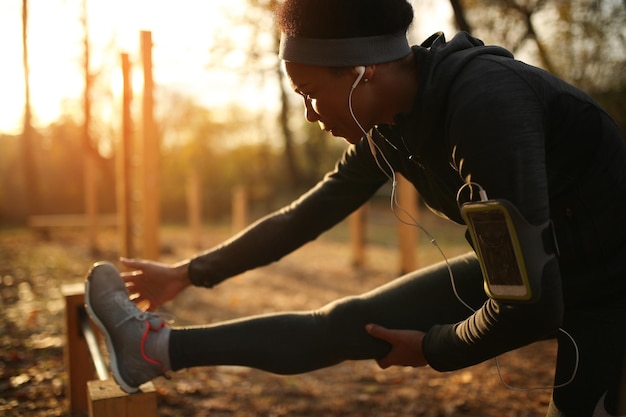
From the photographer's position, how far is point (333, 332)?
6.59ft

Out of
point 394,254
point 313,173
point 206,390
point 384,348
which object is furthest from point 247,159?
point 384,348

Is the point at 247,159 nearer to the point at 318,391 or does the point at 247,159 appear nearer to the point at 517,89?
the point at 318,391

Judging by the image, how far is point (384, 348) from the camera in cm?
197

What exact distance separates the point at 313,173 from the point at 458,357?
2070 centimetres

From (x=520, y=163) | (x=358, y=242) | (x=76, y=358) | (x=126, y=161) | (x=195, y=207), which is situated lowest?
(x=358, y=242)

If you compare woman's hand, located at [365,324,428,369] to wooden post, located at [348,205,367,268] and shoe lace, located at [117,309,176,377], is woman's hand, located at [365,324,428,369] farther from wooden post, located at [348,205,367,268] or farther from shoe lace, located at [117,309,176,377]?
wooden post, located at [348,205,367,268]

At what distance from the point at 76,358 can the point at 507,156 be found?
2314 mm

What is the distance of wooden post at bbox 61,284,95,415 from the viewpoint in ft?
9.36

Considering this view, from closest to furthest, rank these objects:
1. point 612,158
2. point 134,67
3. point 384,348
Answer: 1. point 612,158
2. point 384,348
3. point 134,67

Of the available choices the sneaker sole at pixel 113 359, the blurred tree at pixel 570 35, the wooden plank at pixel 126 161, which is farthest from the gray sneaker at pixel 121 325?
the blurred tree at pixel 570 35

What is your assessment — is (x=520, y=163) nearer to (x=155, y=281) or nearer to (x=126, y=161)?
(x=155, y=281)

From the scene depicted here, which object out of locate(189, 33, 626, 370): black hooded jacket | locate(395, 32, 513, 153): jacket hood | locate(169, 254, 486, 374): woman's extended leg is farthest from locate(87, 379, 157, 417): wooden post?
locate(395, 32, 513, 153): jacket hood

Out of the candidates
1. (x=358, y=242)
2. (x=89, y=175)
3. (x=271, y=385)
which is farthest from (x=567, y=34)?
(x=89, y=175)

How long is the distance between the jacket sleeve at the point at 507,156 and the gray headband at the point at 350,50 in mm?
213
